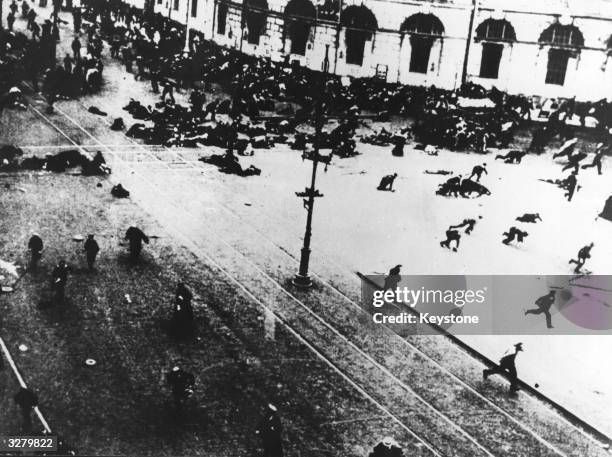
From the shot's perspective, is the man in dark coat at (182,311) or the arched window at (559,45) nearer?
the man in dark coat at (182,311)

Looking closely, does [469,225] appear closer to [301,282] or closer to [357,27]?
[301,282]

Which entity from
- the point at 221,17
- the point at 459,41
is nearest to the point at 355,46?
the point at 459,41

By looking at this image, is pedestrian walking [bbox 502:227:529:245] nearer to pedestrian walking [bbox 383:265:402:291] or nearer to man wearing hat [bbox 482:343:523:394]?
pedestrian walking [bbox 383:265:402:291]

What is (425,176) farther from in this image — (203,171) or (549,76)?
(549,76)

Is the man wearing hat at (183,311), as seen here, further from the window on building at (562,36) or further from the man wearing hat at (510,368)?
the window on building at (562,36)

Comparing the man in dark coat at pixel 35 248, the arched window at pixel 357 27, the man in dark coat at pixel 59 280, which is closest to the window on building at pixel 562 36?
the arched window at pixel 357 27

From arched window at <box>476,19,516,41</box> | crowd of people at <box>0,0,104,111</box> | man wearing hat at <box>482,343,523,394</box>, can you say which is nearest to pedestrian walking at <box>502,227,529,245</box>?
man wearing hat at <box>482,343,523,394</box>
